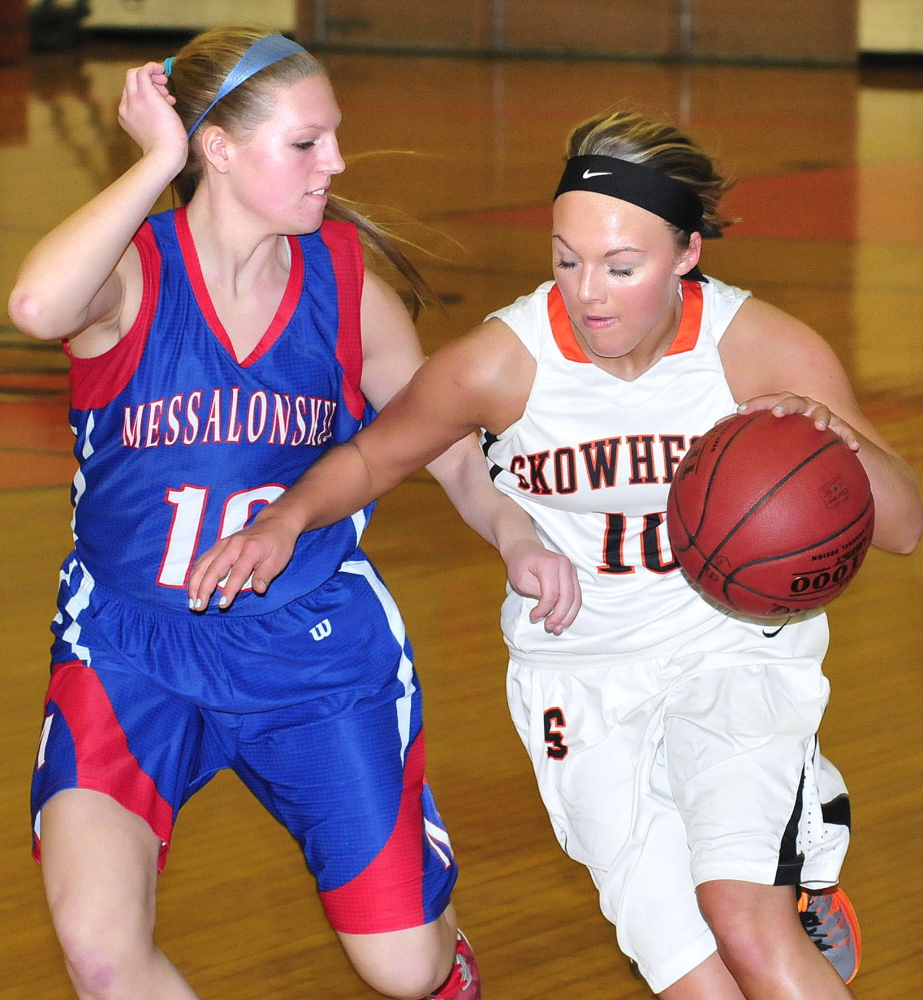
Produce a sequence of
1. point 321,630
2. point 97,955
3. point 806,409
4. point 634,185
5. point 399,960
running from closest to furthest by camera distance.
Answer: point 97,955 < point 806,409 < point 634,185 < point 399,960 < point 321,630

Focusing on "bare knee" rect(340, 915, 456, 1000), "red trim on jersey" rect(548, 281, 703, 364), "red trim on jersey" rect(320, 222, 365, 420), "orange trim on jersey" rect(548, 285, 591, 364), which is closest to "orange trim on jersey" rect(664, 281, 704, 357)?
"red trim on jersey" rect(548, 281, 703, 364)

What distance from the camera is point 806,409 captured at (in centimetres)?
240

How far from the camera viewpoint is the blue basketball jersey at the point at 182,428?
2.59 meters

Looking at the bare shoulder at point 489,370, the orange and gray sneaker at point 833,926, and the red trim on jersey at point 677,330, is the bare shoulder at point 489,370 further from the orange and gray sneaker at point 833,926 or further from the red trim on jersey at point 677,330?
the orange and gray sneaker at point 833,926

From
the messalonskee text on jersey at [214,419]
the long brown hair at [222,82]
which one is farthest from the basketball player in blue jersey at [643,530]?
the long brown hair at [222,82]

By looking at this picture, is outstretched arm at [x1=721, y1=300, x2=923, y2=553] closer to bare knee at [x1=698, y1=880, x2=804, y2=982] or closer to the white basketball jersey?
the white basketball jersey

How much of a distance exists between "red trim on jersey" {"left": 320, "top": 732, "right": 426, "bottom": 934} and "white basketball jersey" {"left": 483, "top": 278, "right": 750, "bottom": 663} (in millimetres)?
419

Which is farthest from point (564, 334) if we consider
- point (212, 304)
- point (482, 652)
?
point (482, 652)

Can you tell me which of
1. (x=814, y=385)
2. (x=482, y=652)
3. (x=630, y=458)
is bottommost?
(x=482, y=652)

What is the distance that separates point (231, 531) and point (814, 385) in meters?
0.98

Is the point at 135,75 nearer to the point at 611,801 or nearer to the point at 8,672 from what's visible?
the point at 611,801

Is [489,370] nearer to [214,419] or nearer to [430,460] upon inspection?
[430,460]

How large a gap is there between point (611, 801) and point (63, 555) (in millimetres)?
2709

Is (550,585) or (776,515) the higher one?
(776,515)
